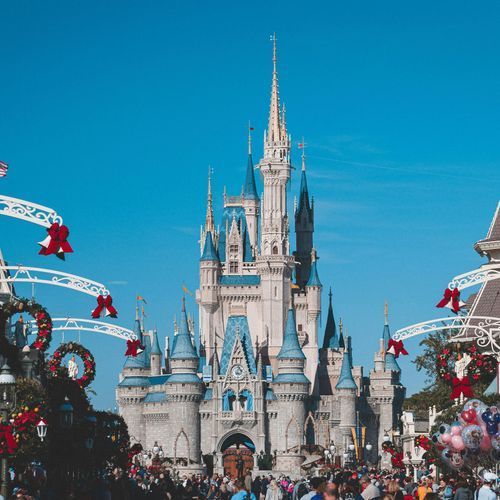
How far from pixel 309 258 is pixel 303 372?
15833 mm

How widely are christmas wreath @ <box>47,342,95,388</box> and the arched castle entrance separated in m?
85.2

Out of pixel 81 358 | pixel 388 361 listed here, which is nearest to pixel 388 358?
pixel 388 361

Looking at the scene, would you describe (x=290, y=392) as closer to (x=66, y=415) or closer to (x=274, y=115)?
(x=274, y=115)

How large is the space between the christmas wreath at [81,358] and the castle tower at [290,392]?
8546 centimetres

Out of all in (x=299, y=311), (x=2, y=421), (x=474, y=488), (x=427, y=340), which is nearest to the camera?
(x=2, y=421)

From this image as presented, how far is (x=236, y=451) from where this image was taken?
4916 inches

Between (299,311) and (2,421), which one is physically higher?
(299,311)

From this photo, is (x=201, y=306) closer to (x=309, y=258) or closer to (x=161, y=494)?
(x=309, y=258)

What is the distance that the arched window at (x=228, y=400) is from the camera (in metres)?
125

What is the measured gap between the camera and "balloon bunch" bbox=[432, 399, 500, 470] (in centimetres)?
2834

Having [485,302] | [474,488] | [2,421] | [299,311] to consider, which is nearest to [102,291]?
[2,421]

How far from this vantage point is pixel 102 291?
29.4 meters

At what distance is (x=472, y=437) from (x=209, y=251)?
106m

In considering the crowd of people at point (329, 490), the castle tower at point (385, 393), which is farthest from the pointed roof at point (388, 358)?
the crowd of people at point (329, 490)
